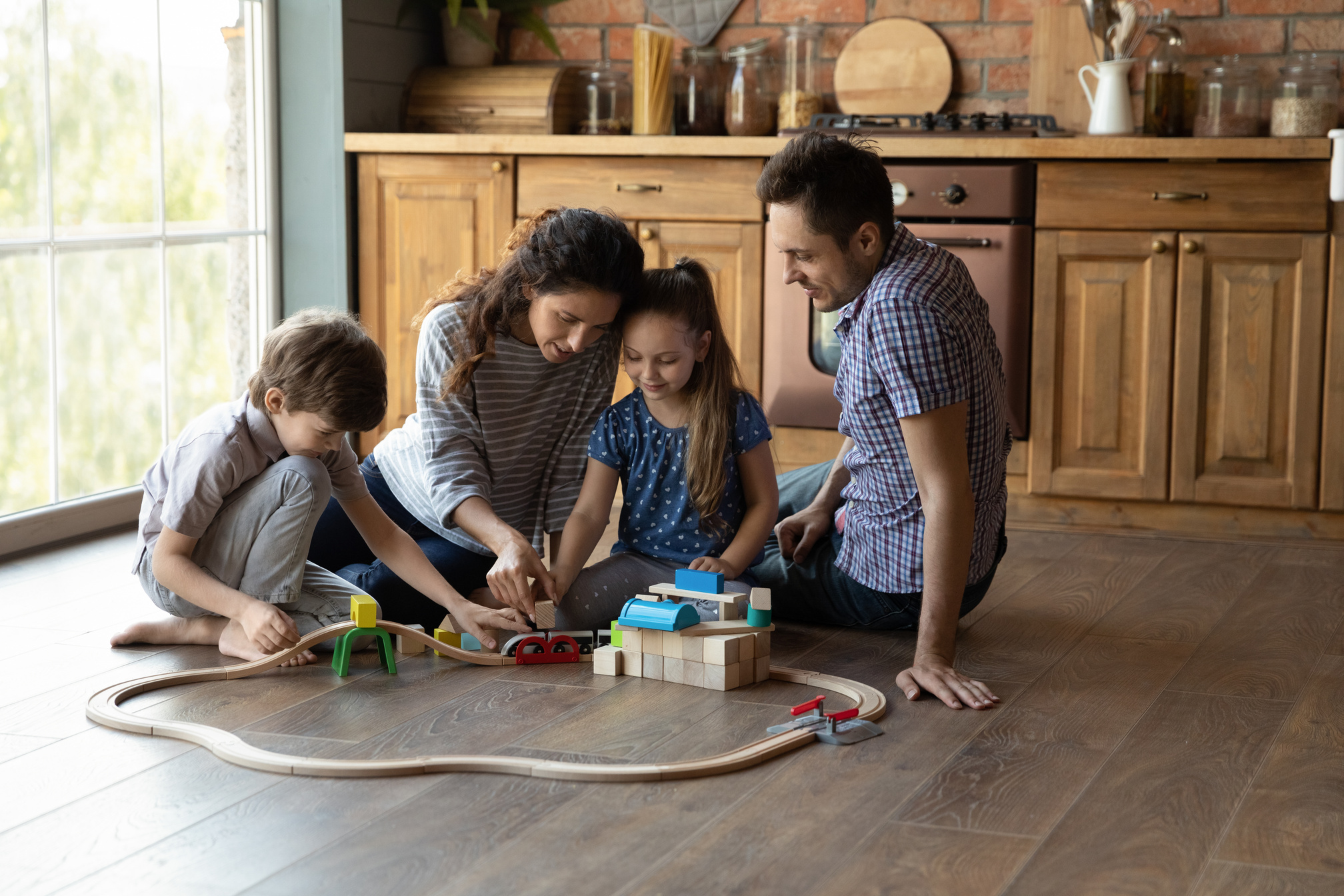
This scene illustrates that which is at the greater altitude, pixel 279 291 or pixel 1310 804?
pixel 279 291

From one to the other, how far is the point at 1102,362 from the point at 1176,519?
1.32 ft

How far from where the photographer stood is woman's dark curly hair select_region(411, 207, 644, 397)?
2119mm

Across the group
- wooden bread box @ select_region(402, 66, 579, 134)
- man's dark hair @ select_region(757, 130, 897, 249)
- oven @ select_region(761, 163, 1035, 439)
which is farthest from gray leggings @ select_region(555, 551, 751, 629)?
wooden bread box @ select_region(402, 66, 579, 134)

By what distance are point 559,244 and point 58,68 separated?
5.18ft

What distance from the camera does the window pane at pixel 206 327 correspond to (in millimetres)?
3521

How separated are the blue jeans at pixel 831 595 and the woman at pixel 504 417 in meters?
0.38

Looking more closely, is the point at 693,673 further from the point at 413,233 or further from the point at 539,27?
the point at 539,27

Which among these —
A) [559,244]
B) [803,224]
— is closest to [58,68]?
[559,244]

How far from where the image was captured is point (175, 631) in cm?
222

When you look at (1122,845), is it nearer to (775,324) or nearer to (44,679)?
(44,679)

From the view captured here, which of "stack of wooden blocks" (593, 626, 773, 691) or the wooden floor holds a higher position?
"stack of wooden blocks" (593, 626, 773, 691)

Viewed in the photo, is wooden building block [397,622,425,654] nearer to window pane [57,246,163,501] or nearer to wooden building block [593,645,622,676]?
wooden building block [593,645,622,676]

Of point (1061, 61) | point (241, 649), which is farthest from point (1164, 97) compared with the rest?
point (241, 649)

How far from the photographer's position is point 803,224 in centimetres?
202
